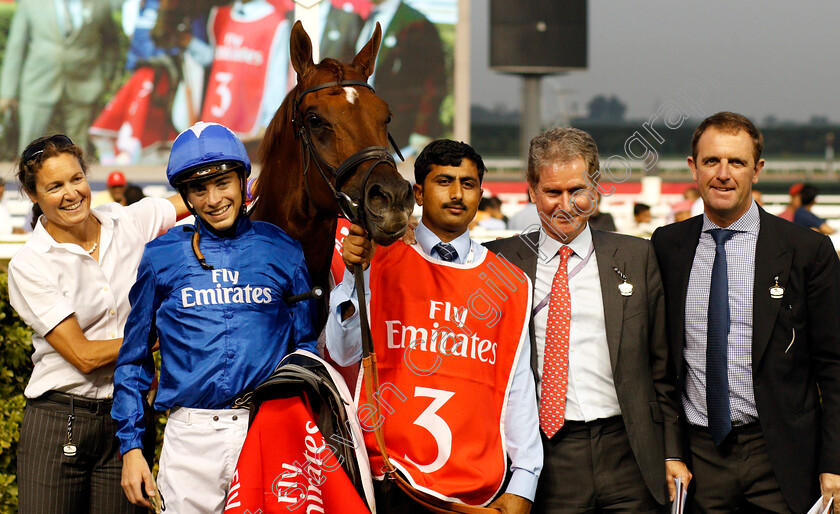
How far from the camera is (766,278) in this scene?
8.84 feet

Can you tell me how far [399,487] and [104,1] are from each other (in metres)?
20.2

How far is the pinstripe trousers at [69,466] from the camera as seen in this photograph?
2.72m

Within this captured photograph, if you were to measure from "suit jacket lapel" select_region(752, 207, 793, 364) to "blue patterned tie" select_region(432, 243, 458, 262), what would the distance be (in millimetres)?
973

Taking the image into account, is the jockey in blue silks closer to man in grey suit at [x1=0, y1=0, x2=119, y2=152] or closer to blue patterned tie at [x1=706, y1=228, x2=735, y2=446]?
blue patterned tie at [x1=706, y1=228, x2=735, y2=446]

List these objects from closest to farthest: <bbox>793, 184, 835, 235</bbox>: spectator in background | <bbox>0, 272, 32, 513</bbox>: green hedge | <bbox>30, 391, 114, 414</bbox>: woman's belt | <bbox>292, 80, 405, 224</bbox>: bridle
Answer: <bbox>292, 80, 405, 224</bbox>: bridle → <bbox>30, 391, 114, 414</bbox>: woman's belt → <bbox>0, 272, 32, 513</bbox>: green hedge → <bbox>793, 184, 835, 235</bbox>: spectator in background

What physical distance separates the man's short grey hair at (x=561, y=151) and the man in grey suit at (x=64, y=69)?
18.8 metres

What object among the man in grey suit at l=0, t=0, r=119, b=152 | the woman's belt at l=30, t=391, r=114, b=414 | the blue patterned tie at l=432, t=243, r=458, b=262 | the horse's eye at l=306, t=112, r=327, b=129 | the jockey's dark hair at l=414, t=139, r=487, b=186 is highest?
the man in grey suit at l=0, t=0, r=119, b=152

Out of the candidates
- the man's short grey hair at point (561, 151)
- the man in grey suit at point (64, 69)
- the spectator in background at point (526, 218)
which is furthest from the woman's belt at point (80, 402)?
the man in grey suit at point (64, 69)

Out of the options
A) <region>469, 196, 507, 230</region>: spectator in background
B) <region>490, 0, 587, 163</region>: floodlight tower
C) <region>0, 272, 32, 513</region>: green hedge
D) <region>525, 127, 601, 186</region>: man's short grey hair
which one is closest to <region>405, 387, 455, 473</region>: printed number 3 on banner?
<region>525, 127, 601, 186</region>: man's short grey hair

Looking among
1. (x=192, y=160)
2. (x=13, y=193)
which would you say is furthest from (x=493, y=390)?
(x=13, y=193)

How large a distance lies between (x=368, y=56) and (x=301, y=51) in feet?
0.75

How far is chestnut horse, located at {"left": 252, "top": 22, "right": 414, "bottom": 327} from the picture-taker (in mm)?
2270

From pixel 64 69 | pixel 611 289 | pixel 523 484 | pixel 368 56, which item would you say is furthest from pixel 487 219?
pixel 64 69

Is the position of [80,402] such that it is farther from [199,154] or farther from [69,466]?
[199,154]
